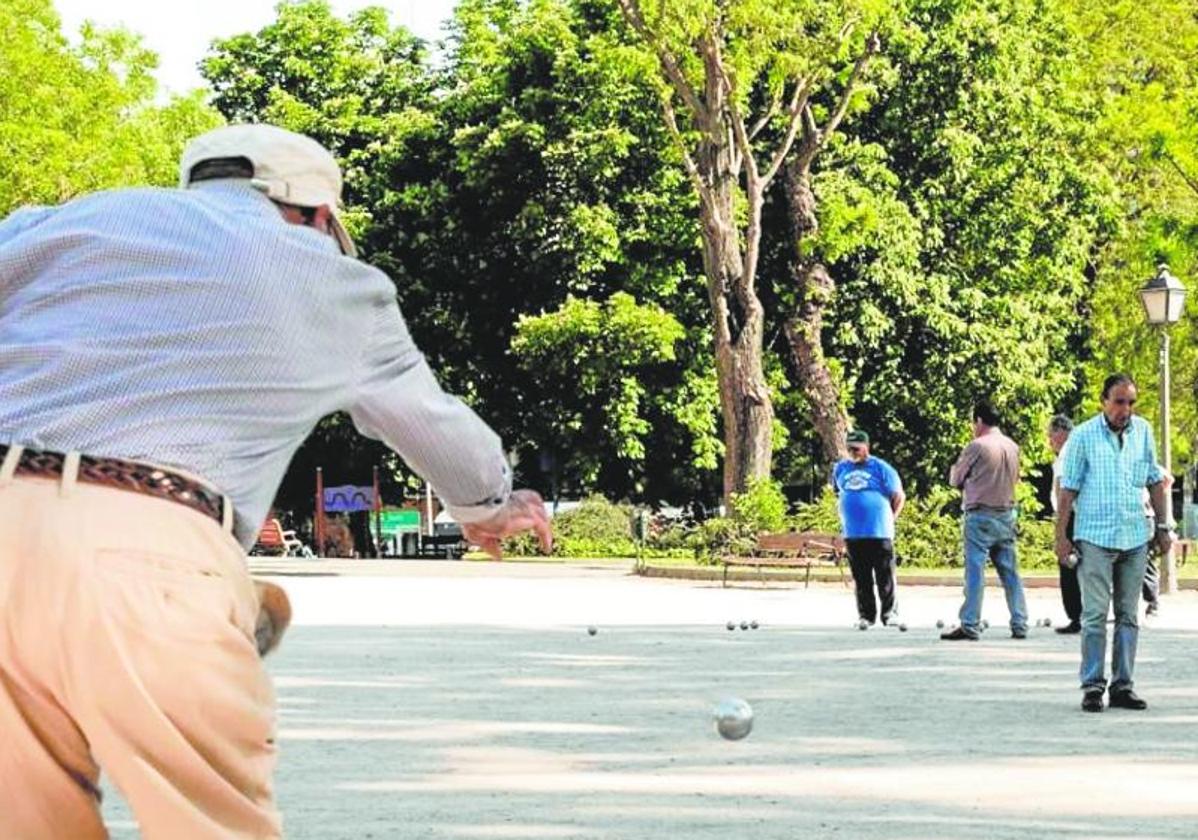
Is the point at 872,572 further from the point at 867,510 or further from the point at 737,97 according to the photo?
the point at 737,97

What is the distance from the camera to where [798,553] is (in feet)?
118

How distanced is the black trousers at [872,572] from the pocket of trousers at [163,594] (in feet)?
60.9

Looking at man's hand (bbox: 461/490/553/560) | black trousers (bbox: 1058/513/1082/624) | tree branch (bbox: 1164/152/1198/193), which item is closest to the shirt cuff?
man's hand (bbox: 461/490/553/560)

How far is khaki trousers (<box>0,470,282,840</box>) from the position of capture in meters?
3.80

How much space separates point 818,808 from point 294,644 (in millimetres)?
11895

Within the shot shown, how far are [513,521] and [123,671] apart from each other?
102cm

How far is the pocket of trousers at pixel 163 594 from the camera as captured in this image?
3.80 meters

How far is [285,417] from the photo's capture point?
418 centimetres

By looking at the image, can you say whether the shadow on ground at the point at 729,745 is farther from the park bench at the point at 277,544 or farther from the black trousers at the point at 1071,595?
the park bench at the point at 277,544

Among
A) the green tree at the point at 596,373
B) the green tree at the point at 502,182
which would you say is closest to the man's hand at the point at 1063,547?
the green tree at the point at 502,182

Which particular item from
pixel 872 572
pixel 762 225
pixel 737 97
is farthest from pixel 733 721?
pixel 762 225

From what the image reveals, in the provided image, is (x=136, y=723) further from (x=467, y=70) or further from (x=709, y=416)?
(x=467, y=70)

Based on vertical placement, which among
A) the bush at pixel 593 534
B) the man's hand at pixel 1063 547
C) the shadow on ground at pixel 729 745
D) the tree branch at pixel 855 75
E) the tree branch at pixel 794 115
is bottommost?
the shadow on ground at pixel 729 745

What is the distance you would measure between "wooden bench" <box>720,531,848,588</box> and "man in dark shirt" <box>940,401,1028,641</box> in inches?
493
